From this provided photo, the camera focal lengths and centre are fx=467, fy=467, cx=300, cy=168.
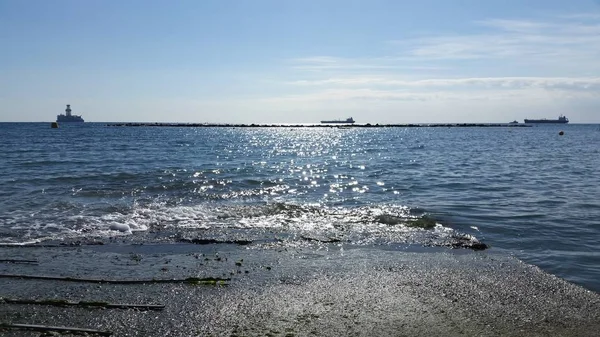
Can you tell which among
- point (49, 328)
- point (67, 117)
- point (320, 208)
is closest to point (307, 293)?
point (49, 328)

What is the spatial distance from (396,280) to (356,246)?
8.59 feet

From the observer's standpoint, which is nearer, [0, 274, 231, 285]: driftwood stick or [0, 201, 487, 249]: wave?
[0, 274, 231, 285]: driftwood stick

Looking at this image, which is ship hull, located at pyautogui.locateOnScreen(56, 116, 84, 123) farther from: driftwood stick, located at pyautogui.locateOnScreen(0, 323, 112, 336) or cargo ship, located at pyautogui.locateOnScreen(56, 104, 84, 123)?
driftwood stick, located at pyautogui.locateOnScreen(0, 323, 112, 336)

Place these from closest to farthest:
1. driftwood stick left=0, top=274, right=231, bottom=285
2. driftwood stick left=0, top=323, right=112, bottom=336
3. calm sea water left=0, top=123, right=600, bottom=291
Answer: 1. driftwood stick left=0, top=323, right=112, bottom=336
2. driftwood stick left=0, top=274, right=231, bottom=285
3. calm sea water left=0, top=123, right=600, bottom=291

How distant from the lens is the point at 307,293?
307 inches

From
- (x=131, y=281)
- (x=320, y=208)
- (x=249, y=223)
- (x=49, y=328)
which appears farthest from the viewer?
(x=320, y=208)

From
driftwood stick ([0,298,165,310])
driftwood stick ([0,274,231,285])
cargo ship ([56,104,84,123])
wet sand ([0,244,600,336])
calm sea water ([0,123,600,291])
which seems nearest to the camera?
wet sand ([0,244,600,336])

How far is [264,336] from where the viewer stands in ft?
20.1

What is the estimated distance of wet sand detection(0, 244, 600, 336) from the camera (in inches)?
255

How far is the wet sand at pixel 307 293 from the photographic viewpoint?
21.3ft

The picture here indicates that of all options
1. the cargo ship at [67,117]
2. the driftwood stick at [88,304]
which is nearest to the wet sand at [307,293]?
the driftwood stick at [88,304]

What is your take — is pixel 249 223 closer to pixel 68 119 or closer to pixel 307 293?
pixel 307 293

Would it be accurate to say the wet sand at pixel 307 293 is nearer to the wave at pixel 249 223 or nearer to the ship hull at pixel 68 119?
the wave at pixel 249 223

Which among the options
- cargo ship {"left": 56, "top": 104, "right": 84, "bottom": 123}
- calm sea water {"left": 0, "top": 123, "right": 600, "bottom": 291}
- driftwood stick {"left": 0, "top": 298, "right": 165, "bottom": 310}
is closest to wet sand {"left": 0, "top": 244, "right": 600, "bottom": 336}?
driftwood stick {"left": 0, "top": 298, "right": 165, "bottom": 310}
